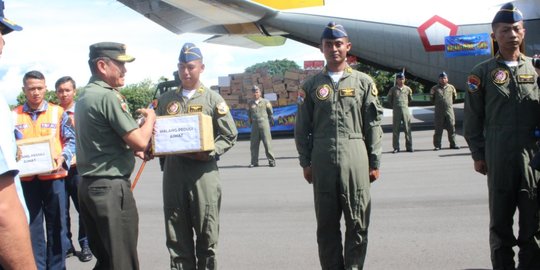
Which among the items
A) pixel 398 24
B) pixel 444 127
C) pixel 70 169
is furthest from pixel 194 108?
pixel 398 24

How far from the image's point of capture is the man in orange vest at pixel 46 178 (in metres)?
5.39

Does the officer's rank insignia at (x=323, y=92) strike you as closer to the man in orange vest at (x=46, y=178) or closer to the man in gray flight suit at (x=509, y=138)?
the man in gray flight suit at (x=509, y=138)

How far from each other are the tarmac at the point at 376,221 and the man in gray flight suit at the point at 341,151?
83 centimetres

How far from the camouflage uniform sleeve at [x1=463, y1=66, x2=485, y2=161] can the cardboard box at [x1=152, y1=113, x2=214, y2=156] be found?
2064 mm

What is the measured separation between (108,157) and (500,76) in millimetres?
2929

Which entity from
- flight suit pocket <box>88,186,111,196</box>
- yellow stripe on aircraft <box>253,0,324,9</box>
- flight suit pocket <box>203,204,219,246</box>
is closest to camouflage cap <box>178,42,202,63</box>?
flight suit pocket <box>203,204,219,246</box>

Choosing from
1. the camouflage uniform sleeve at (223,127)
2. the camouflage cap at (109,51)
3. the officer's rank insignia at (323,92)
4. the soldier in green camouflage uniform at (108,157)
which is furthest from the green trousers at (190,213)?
the officer's rank insignia at (323,92)

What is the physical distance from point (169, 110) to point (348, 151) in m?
1.51

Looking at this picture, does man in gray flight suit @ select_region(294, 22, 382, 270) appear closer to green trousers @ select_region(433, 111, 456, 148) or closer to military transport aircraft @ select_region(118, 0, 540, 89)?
green trousers @ select_region(433, 111, 456, 148)

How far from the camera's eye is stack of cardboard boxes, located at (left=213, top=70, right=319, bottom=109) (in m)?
22.1

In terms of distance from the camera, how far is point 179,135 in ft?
14.5

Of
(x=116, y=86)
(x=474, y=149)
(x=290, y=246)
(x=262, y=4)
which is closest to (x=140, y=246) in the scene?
(x=290, y=246)

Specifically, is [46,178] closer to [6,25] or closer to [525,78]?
[6,25]

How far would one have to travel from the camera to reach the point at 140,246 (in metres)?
6.68
